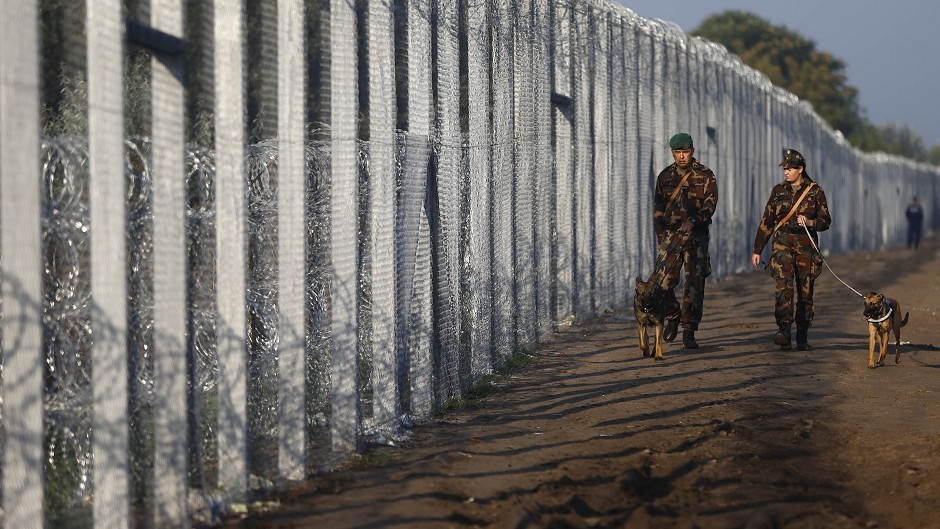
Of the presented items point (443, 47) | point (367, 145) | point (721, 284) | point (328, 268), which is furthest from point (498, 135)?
point (721, 284)

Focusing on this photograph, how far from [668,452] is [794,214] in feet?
14.7

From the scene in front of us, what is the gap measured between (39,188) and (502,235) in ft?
19.4

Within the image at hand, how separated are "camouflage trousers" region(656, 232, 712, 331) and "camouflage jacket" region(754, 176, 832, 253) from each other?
0.47 m

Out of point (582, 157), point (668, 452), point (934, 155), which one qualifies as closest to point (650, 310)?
point (582, 157)

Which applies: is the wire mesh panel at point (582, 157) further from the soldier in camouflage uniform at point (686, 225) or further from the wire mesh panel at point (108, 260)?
the wire mesh panel at point (108, 260)

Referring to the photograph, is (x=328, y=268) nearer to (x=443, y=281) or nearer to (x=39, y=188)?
(x=443, y=281)

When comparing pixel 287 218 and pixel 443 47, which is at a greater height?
pixel 443 47

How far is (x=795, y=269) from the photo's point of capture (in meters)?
10.6

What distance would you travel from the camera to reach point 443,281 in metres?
7.99

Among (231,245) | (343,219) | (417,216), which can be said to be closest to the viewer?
(231,245)

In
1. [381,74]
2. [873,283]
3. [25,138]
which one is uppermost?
[381,74]

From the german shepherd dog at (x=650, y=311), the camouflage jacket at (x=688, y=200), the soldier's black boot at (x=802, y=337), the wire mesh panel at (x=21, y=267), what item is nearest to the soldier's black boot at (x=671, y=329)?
the german shepherd dog at (x=650, y=311)

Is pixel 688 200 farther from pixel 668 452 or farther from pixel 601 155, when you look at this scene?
pixel 668 452

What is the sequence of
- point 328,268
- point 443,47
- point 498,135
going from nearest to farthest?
point 328,268 < point 443,47 < point 498,135
